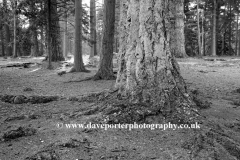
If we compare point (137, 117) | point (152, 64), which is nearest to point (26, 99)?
point (137, 117)

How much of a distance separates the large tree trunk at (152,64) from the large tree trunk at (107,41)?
198 inches

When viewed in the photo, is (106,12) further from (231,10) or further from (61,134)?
(231,10)

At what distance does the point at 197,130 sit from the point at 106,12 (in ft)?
23.5

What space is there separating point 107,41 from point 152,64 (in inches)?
219

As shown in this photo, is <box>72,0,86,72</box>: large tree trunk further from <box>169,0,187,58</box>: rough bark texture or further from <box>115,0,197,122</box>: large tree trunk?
<box>169,0,187,58</box>: rough bark texture

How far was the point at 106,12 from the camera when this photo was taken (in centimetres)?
990

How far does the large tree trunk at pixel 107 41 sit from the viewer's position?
9859 mm

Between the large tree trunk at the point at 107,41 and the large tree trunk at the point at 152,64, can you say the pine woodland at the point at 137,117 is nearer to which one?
the large tree trunk at the point at 152,64

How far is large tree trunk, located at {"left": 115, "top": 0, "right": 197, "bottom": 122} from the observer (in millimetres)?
4391

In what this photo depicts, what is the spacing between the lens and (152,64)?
4578 mm

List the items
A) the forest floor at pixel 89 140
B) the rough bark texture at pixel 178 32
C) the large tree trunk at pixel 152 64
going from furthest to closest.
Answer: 1. the rough bark texture at pixel 178 32
2. the large tree trunk at pixel 152 64
3. the forest floor at pixel 89 140

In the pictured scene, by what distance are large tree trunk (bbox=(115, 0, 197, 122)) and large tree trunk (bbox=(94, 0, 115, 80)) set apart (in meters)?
5.02

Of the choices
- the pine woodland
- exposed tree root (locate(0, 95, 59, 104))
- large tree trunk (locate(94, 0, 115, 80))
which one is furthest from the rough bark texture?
exposed tree root (locate(0, 95, 59, 104))

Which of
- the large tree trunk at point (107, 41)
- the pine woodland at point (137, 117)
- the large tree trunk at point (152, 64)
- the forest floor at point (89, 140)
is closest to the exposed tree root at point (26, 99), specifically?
the pine woodland at point (137, 117)
